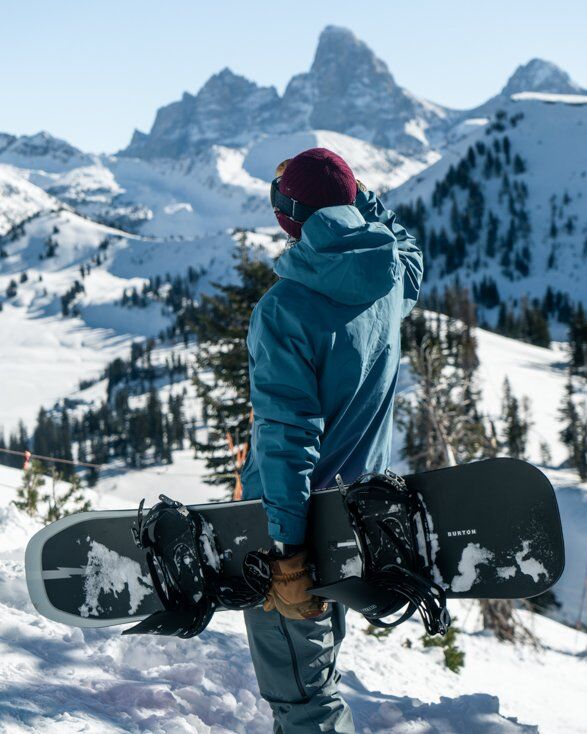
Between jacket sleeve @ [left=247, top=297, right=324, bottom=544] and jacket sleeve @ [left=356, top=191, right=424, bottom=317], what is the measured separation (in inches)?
36.7

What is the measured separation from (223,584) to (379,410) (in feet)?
3.64

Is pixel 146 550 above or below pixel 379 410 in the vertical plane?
below

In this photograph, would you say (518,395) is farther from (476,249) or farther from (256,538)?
(476,249)

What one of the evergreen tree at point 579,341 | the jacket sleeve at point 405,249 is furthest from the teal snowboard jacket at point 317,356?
the evergreen tree at point 579,341

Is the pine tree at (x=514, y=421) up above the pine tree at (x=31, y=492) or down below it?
below

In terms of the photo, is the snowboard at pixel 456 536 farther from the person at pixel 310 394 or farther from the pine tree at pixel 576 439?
the pine tree at pixel 576 439

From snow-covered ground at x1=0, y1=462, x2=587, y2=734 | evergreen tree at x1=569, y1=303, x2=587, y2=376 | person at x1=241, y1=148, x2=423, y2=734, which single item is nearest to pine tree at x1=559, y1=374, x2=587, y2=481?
evergreen tree at x1=569, y1=303, x2=587, y2=376

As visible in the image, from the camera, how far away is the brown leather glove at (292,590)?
2574 millimetres

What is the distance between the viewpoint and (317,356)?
2.61 metres

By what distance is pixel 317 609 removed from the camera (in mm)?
2613

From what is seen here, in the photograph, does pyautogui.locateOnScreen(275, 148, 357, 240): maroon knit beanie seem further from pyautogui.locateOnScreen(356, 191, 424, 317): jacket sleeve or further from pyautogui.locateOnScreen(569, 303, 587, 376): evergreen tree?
pyautogui.locateOnScreen(569, 303, 587, 376): evergreen tree

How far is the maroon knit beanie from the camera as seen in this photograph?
2859 mm

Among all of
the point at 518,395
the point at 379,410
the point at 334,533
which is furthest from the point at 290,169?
the point at 518,395

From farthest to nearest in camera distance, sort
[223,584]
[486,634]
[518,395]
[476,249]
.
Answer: [476,249]
[518,395]
[486,634]
[223,584]
